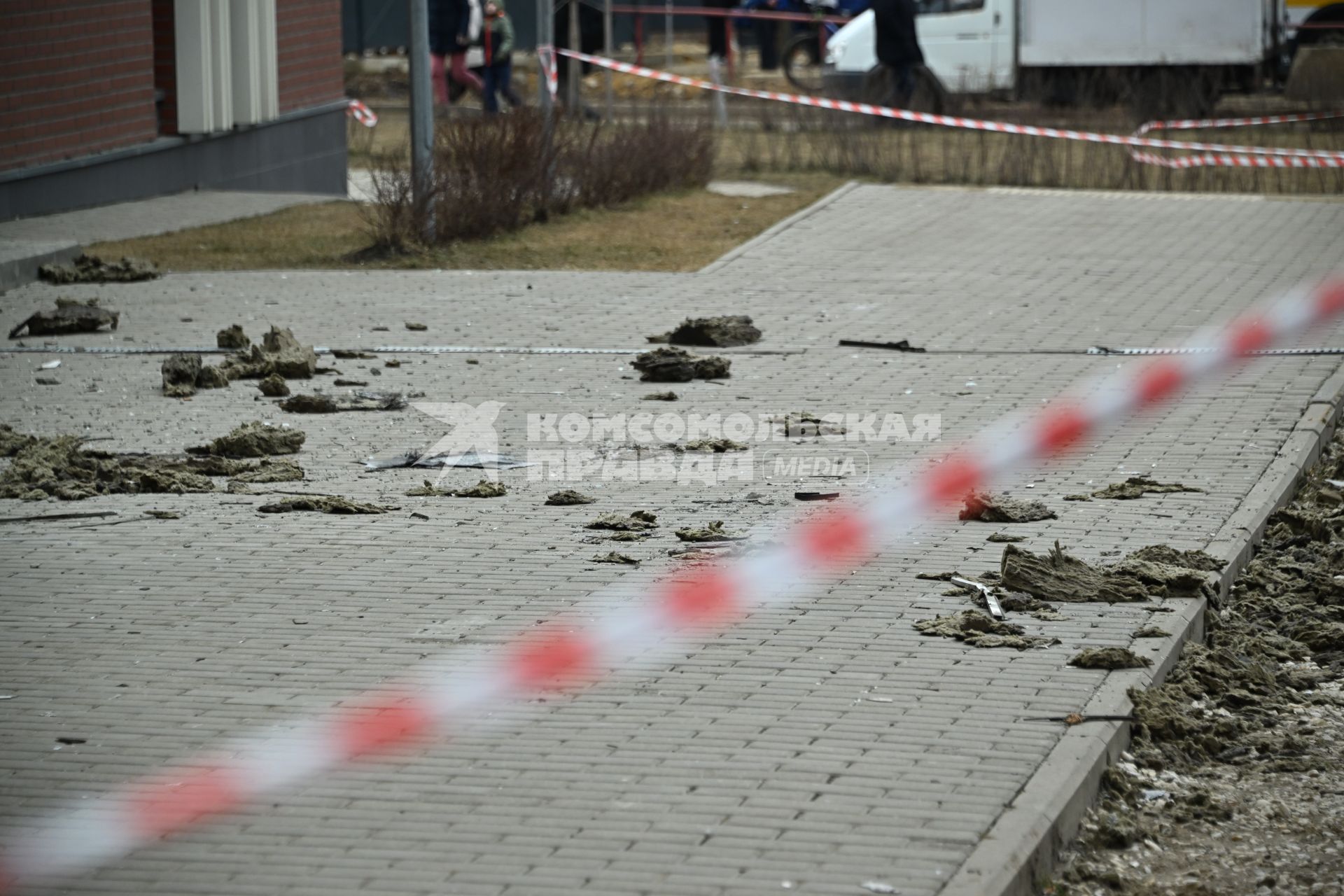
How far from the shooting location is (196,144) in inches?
762

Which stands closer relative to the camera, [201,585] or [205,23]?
[201,585]

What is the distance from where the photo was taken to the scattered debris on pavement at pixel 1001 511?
7.45m

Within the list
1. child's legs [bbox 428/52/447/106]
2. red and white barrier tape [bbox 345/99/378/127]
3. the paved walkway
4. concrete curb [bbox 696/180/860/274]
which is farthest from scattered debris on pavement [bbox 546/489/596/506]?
child's legs [bbox 428/52/447/106]

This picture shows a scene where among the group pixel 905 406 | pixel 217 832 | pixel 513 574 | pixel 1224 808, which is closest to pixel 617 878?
pixel 217 832

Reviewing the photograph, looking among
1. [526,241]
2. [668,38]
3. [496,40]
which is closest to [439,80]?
[496,40]

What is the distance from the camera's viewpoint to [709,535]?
23.9ft

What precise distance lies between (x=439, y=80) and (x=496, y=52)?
1251 mm

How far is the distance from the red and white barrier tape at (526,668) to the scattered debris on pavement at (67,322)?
20.0 ft

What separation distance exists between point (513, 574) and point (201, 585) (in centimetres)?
109

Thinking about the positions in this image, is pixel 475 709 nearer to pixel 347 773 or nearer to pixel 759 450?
pixel 347 773

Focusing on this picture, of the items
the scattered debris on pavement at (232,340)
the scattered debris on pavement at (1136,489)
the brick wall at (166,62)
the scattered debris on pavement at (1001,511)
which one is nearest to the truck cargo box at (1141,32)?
the brick wall at (166,62)

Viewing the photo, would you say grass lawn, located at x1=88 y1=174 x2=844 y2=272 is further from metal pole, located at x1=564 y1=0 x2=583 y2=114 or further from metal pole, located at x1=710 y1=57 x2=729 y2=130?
metal pole, located at x1=564 y1=0 x2=583 y2=114

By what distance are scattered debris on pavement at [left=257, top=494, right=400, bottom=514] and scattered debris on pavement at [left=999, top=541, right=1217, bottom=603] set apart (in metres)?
A: 2.62

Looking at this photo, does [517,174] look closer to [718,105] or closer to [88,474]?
[88,474]
